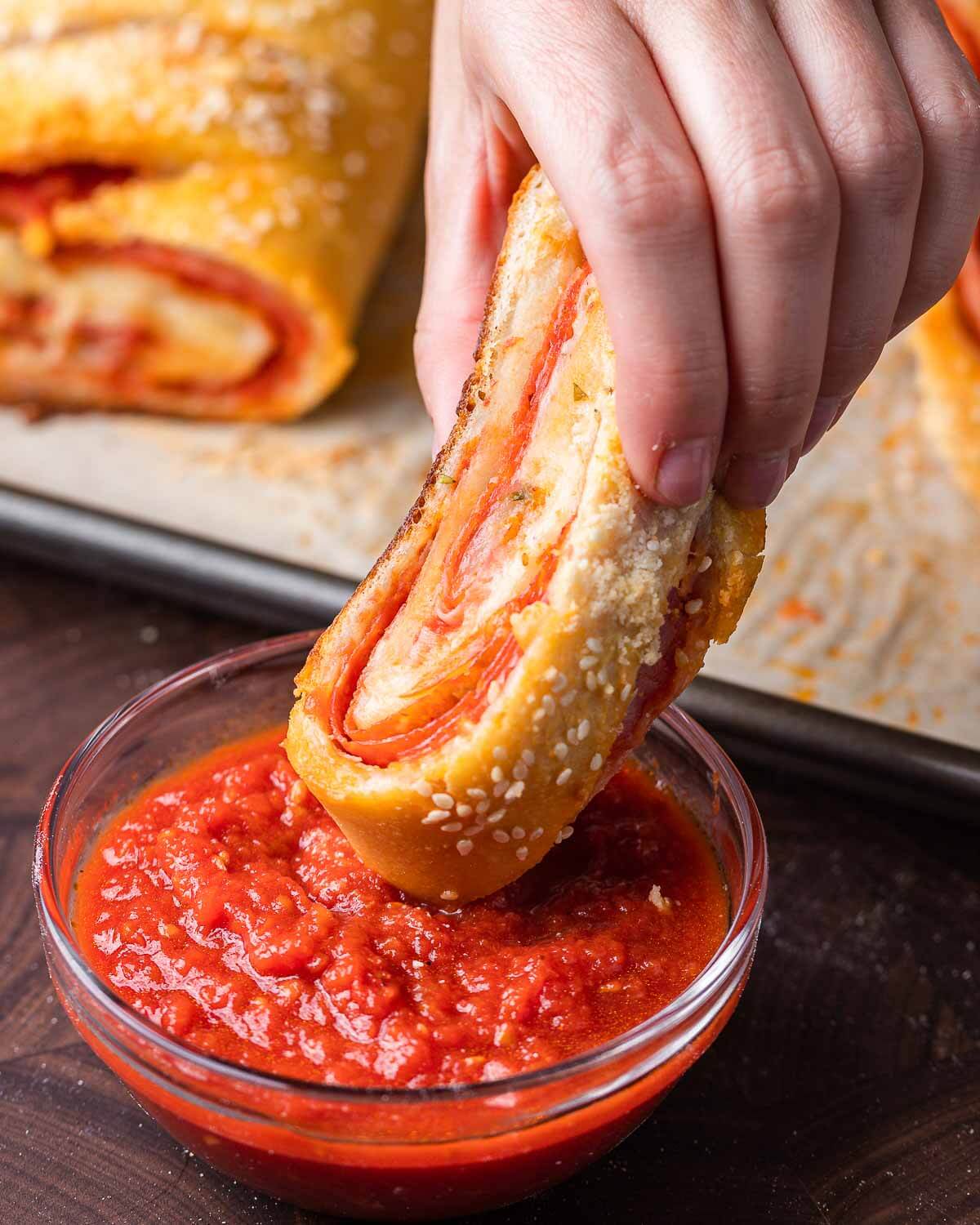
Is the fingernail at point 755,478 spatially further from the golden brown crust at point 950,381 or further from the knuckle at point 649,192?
the golden brown crust at point 950,381

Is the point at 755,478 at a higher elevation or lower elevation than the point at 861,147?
lower

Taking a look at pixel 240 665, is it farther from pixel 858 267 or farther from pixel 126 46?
pixel 126 46

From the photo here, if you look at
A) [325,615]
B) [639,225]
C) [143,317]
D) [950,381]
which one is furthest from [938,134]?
[143,317]

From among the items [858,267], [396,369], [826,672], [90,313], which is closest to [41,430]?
[90,313]

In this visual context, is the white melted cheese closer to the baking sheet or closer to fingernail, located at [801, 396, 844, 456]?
the baking sheet

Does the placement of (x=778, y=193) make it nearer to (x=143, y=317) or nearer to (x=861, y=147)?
(x=861, y=147)

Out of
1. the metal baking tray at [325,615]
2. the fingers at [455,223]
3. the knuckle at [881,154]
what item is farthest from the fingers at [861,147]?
the metal baking tray at [325,615]

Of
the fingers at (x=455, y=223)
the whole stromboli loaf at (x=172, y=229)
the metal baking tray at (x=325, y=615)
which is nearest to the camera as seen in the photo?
the fingers at (x=455, y=223)
